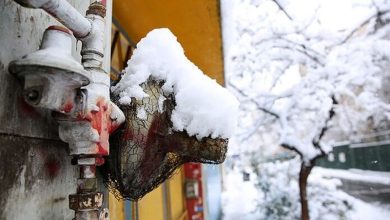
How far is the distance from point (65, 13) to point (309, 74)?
31.2 ft

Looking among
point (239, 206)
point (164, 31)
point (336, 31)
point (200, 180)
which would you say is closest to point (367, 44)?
point (336, 31)

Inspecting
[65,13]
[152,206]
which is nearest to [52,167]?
[65,13]

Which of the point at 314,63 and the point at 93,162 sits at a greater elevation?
the point at 314,63

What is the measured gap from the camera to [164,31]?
136 cm

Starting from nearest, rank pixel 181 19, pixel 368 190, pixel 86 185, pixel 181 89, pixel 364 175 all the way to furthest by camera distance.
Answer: pixel 86 185 < pixel 181 89 < pixel 181 19 < pixel 368 190 < pixel 364 175

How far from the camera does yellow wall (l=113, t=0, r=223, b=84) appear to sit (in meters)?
2.79

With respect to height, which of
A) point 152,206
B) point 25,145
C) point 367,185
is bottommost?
point 367,185

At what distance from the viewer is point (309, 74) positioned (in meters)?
9.52

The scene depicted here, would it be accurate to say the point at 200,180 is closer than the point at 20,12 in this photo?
No

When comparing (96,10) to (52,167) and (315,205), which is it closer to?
(52,167)

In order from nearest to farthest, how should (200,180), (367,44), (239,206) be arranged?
(200,180), (367,44), (239,206)

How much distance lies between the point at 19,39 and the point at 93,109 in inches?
9.6

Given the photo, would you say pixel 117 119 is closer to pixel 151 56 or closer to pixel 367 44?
pixel 151 56

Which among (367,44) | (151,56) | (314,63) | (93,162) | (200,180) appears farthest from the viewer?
(314,63)
